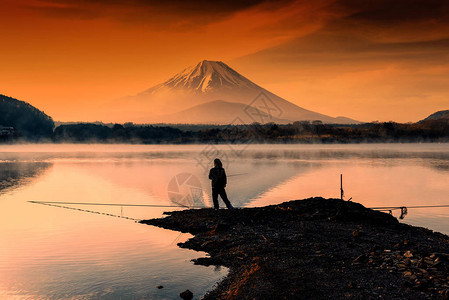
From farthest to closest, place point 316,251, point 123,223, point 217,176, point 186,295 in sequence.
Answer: point 123,223, point 217,176, point 316,251, point 186,295

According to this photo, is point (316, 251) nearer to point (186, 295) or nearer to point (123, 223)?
point (186, 295)

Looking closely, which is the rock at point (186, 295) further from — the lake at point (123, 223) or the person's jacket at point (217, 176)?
the person's jacket at point (217, 176)

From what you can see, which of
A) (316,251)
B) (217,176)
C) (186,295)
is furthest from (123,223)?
(186,295)

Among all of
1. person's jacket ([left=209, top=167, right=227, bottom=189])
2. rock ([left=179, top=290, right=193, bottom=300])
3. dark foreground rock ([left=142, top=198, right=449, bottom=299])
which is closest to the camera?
dark foreground rock ([left=142, top=198, right=449, bottom=299])

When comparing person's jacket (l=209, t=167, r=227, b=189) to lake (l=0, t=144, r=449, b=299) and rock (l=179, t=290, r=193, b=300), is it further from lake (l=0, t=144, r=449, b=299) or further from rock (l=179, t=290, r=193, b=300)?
rock (l=179, t=290, r=193, b=300)

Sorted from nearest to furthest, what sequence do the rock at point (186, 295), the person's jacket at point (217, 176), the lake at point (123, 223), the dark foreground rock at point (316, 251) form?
the dark foreground rock at point (316, 251)
the rock at point (186, 295)
the lake at point (123, 223)
the person's jacket at point (217, 176)

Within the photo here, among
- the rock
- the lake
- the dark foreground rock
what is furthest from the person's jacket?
the rock

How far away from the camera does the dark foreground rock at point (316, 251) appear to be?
746cm

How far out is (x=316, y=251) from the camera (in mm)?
9695

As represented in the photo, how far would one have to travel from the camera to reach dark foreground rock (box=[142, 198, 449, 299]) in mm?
7465

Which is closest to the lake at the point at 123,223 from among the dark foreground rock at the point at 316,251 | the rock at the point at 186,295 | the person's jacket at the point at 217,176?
the rock at the point at 186,295

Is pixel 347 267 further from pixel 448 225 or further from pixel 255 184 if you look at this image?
pixel 255 184

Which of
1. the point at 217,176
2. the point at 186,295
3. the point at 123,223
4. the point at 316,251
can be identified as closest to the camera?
the point at 186,295

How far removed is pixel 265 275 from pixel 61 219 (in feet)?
36.9
